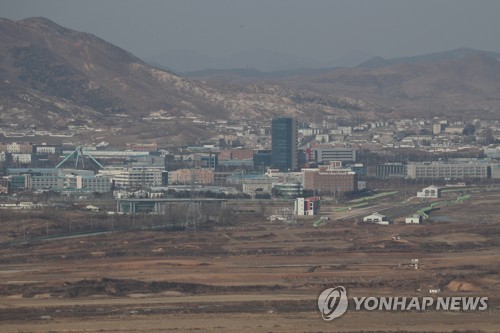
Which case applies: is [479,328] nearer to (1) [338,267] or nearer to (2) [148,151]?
(1) [338,267]

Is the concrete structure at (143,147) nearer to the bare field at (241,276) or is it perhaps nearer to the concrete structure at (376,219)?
the concrete structure at (376,219)

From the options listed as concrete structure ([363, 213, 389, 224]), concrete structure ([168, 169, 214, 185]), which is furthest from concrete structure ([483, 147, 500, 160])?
concrete structure ([363, 213, 389, 224])

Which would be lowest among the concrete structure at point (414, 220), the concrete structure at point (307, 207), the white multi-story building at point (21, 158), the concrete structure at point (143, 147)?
the concrete structure at point (414, 220)

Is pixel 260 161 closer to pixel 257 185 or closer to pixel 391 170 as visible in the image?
pixel 391 170

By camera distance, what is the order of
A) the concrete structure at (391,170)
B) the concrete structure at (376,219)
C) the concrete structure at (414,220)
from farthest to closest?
the concrete structure at (391,170) < the concrete structure at (376,219) < the concrete structure at (414,220)

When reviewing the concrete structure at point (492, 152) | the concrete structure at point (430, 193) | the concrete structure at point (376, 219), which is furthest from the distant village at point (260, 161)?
the concrete structure at point (376, 219)

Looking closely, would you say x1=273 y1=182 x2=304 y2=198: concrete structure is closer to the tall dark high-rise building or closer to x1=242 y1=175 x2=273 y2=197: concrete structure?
x1=242 y1=175 x2=273 y2=197: concrete structure
